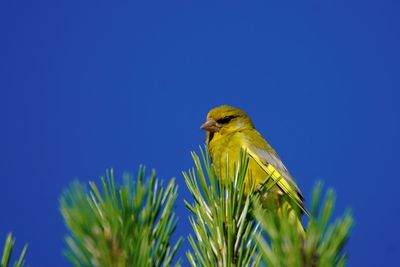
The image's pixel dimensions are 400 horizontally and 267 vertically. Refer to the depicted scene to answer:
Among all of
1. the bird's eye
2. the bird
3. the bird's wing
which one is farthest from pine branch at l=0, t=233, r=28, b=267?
the bird's eye

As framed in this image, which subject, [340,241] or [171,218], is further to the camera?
[171,218]

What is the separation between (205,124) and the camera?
5004mm

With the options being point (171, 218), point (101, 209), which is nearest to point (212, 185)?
point (171, 218)

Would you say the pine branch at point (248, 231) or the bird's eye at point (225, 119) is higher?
the bird's eye at point (225, 119)

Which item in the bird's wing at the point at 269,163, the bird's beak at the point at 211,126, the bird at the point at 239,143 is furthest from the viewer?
the bird's beak at the point at 211,126

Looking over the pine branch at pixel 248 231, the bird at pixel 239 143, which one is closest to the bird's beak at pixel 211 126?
the bird at pixel 239 143

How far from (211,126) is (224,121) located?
197 millimetres

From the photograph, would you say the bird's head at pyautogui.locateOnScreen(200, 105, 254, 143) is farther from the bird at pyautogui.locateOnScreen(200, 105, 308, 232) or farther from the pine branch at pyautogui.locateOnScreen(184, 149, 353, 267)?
the pine branch at pyautogui.locateOnScreen(184, 149, 353, 267)

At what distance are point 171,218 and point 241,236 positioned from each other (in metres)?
0.38

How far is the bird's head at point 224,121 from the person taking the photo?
199 inches

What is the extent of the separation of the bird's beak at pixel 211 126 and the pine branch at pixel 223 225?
2894mm

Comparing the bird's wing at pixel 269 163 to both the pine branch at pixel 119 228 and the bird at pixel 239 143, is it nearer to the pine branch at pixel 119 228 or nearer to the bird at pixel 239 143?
the bird at pixel 239 143

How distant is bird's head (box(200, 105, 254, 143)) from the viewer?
505 centimetres

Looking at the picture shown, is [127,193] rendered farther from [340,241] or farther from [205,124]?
[205,124]
